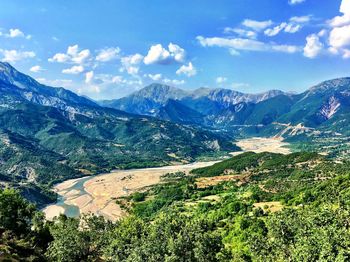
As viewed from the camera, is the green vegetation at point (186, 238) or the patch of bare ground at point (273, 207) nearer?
the green vegetation at point (186, 238)

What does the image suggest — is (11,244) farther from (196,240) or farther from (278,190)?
(278,190)

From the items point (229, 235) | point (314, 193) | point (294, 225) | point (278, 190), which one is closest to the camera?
point (294, 225)

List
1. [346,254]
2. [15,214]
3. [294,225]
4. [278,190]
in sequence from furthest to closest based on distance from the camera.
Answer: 1. [278,190]
2. [15,214]
3. [294,225]
4. [346,254]

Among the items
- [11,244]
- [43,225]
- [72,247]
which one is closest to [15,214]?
[43,225]

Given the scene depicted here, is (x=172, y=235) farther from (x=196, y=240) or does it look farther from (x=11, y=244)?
(x=11, y=244)

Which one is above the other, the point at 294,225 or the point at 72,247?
the point at 294,225

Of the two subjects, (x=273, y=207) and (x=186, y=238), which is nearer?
(x=186, y=238)

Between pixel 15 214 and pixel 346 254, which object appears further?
pixel 15 214

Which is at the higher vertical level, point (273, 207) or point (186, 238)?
point (186, 238)

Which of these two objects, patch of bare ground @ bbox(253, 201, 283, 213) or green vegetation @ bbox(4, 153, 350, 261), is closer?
green vegetation @ bbox(4, 153, 350, 261)
